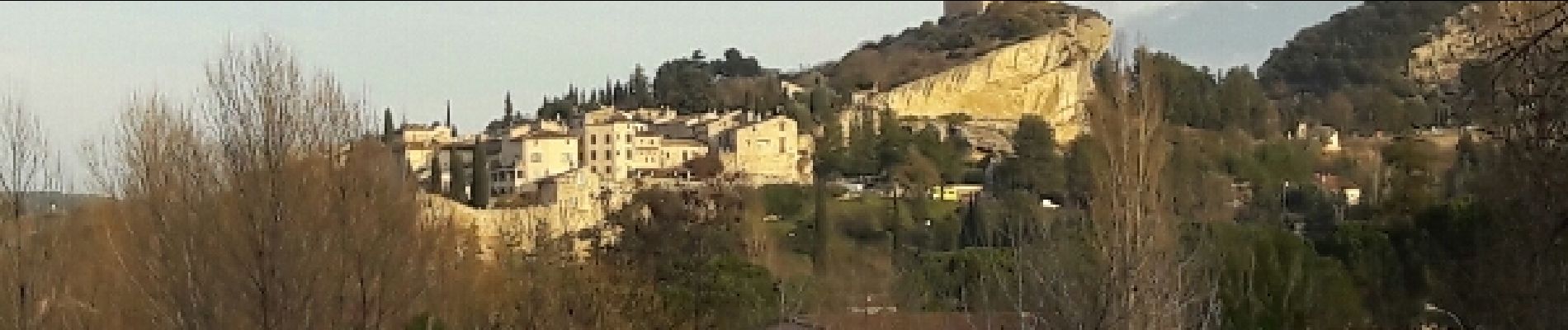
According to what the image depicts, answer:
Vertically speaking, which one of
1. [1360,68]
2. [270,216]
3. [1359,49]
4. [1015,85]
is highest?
[1359,49]

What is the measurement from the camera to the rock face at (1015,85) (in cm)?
7375

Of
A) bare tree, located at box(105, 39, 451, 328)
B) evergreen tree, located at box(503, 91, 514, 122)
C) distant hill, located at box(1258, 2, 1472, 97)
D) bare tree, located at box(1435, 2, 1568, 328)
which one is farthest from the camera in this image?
distant hill, located at box(1258, 2, 1472, 97)

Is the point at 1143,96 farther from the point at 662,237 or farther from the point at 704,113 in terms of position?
the point at 704,113

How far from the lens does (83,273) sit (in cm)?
1584

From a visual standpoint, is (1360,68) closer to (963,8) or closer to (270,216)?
(963,8)

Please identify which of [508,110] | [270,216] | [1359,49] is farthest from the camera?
[1359,49]

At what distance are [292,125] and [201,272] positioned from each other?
1.27 meters

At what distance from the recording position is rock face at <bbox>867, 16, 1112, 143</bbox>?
73750 millimetres

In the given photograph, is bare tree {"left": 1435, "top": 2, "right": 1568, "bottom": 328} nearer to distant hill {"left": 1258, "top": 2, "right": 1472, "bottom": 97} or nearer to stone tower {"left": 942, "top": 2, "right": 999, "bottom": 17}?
distant hill {"left": 1258, "top": 2, "right": 1472, "bottom": 97}

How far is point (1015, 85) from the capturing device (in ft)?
A: 254

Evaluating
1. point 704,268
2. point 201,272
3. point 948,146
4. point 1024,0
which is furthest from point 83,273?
point 1024,0

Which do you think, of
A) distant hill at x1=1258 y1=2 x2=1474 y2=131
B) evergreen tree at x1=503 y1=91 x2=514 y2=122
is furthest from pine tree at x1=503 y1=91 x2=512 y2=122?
distant hill at x1=1258 y1=2 x2=1474 y2=131

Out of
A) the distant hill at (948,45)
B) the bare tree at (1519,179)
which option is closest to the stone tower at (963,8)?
the distant hill at (948,45)

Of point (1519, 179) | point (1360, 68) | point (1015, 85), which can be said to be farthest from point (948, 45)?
point (1519, 179)
